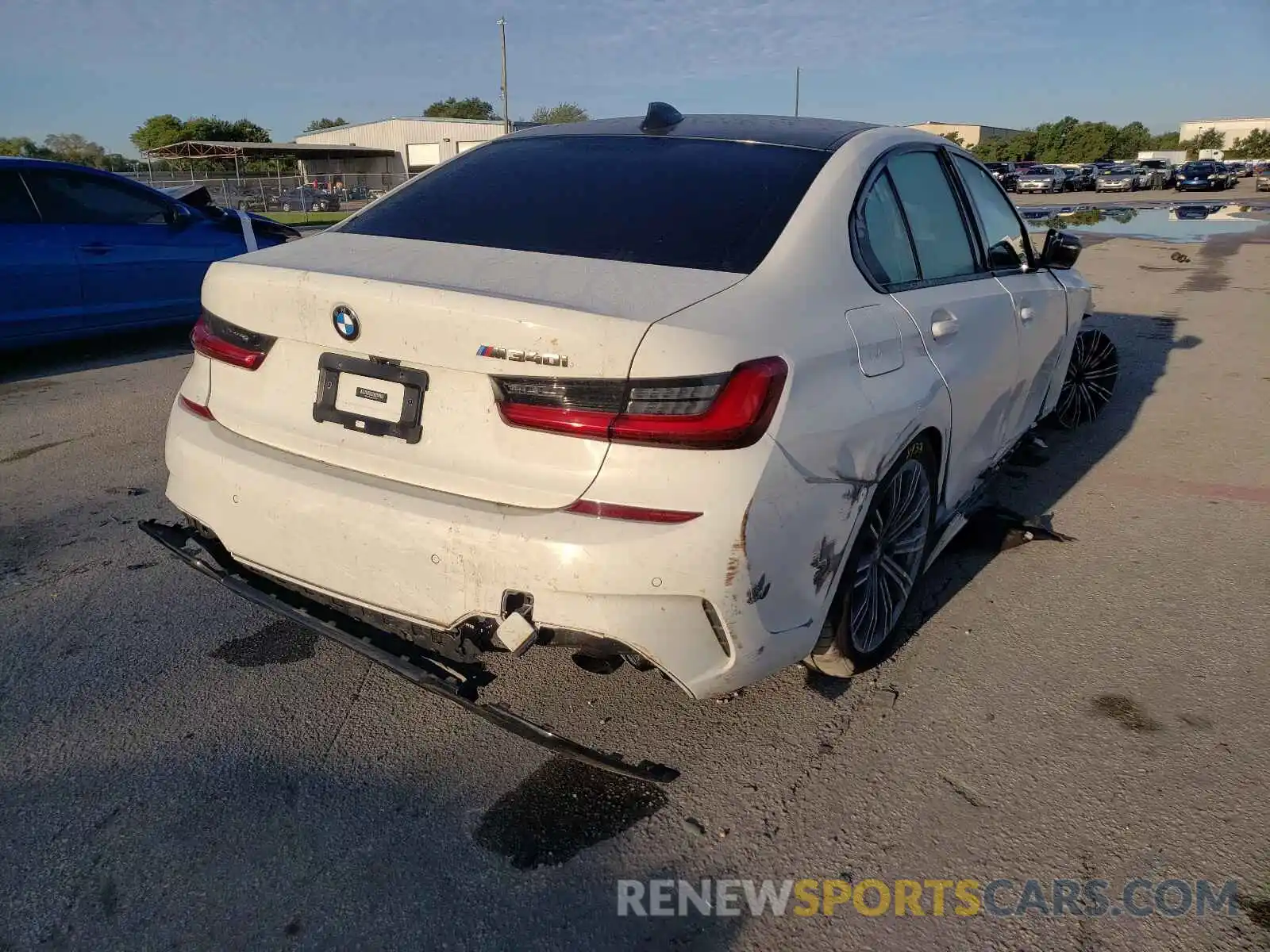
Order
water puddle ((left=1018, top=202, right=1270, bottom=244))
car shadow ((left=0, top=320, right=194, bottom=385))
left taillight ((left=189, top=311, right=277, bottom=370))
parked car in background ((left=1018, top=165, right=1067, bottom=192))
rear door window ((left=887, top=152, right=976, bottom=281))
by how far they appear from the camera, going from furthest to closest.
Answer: parked car in background ((left=1018, top=165, right=1067, bottom=192))
water puddle ((left=1018, top=202, right=1270, bottom=244))
car shadow ((left=0, top=320, right=194, bottom=385))
rear door window ((left=887, top=152, right=976, bottom=281))
left taillight ((left=189, top=311, right=277, bottom=370))

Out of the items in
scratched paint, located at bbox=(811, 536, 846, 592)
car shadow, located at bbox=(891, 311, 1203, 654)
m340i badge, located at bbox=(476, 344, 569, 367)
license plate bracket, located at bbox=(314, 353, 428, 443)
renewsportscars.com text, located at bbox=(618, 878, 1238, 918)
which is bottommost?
renewsportscars.com text, located at bbox=(618, 878, 1238, 918)

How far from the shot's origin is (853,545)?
2.47m

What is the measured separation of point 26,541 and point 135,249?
14.7 ft

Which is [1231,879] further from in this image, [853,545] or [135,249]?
[135,249]

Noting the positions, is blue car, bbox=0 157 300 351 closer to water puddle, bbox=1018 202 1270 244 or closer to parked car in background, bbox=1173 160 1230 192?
water puddle, bbox=1018 202 1270 244

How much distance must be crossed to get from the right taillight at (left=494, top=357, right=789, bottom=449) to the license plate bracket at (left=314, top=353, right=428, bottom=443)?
29 cm

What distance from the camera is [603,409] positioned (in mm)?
2027

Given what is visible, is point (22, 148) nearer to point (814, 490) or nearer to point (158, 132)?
point (158, 132)

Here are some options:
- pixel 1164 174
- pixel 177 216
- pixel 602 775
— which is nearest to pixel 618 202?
pixel 602 775

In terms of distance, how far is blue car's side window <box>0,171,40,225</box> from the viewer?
267 inches

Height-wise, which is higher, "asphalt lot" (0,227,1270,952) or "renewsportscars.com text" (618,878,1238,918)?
"asphalt lot" (0,227,1270,952)

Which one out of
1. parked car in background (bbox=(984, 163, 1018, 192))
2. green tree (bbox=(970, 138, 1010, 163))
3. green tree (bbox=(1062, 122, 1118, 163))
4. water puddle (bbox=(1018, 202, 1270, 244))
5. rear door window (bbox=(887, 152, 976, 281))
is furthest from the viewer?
green tree (bbox=(1062, 122, 1118, 163))

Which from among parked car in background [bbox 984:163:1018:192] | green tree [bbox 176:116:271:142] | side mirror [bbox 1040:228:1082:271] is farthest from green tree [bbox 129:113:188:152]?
side mirror [bbox 1040:228:1082:271]

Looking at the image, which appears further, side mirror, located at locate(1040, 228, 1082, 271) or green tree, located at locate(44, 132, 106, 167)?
green tree, located at locate(44, 132, 106, 167)
